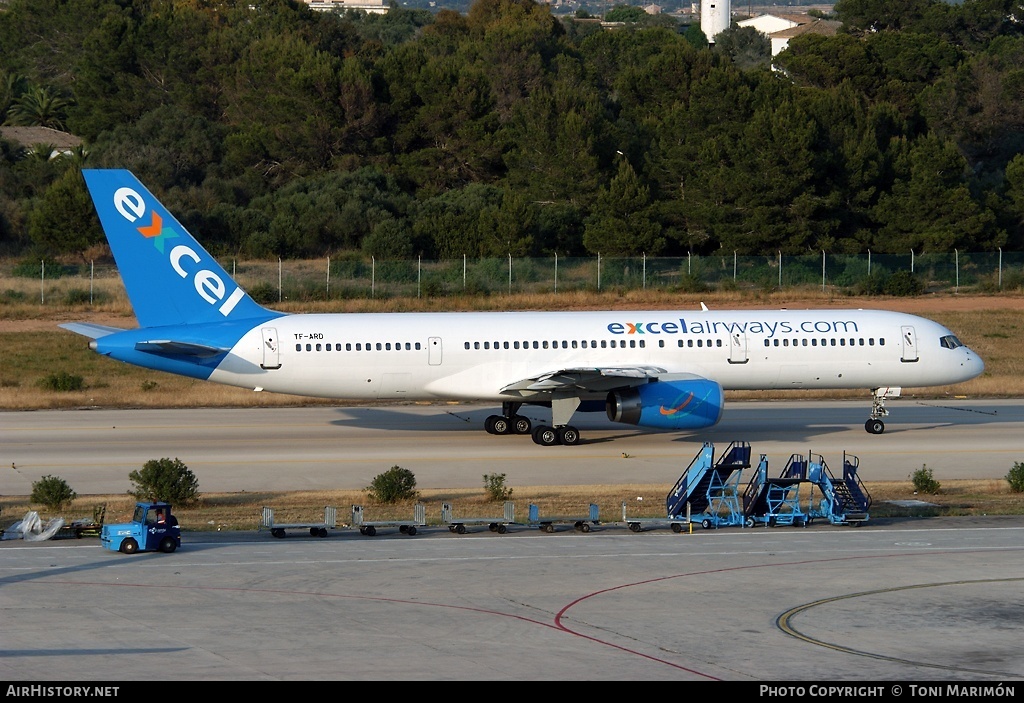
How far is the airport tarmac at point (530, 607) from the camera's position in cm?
1579

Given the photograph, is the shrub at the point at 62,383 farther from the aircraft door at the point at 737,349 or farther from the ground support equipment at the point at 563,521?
the ground support equipment at the point at 563,521

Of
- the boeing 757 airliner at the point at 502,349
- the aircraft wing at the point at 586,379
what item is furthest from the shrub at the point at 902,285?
the aircraft wing at the point at 586,379

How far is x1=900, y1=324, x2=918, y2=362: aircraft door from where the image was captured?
39.5 m

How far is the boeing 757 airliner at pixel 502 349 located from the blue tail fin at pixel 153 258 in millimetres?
37

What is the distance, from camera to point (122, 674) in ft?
50.1

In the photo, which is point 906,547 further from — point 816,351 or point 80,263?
point 80,263

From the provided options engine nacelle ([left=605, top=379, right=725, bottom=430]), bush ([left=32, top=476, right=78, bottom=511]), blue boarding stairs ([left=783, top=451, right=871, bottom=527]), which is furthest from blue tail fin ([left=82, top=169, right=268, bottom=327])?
blue boarding stairs ([left=783, top=451, right=871, bottom=527])

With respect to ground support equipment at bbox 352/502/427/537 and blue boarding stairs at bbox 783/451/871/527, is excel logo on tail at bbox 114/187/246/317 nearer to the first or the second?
ground support equipment at bbox 352/502/427/537

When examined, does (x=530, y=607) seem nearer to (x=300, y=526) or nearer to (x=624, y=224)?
(x=300, y=526)

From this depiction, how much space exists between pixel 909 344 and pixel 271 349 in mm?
18250

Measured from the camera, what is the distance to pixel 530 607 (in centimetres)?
Answer: 1922

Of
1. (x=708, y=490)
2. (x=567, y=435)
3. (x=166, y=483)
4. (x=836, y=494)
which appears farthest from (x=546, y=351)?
(x=836, y=494)

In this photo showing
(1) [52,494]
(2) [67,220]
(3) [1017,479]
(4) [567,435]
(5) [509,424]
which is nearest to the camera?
(1) [52,494]
